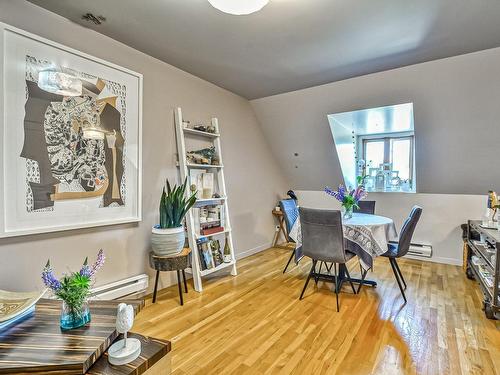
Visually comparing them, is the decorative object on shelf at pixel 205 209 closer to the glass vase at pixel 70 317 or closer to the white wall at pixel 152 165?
the white wall at pixel 152 165

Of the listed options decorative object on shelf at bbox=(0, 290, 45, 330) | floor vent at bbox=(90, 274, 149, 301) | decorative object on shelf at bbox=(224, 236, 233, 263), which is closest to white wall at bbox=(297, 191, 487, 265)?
decorative object on shelf at bbox=(224, 236, 233, 263)

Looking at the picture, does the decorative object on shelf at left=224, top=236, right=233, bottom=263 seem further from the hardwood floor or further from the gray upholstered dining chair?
the gray upholstered dining chair

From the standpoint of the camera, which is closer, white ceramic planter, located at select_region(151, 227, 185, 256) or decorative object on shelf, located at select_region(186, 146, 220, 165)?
white ceramic planter, located at select_region(151, 227, 185, 256)

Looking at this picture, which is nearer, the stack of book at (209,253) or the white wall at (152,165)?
the white wall at (152,165)

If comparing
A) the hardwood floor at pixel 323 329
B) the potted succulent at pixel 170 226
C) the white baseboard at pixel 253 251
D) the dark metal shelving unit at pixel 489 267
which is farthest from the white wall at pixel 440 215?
the potted succulent at pixel 170 226

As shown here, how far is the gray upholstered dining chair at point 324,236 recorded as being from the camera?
2.58 metres

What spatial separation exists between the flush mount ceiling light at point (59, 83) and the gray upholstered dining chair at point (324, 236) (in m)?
2.27

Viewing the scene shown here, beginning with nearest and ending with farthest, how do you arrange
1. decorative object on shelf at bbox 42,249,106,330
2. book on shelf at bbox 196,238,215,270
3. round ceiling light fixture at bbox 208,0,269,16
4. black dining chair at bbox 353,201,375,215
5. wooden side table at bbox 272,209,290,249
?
decorative object on shelf at bbox 42,249,106,330
round ceiling light fixture at bbox 208,0,269,16
book on shelf at bbox 196,238,215,270
black dining chair at bbox 353,201,375,215
wooden side table at bbox 272,209,290,249

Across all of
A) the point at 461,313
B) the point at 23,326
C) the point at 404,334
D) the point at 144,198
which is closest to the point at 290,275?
the point at 404,334

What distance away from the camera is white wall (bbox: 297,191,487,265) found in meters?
3.84

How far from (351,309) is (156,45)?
10.2 feet

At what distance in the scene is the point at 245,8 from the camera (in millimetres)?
1573

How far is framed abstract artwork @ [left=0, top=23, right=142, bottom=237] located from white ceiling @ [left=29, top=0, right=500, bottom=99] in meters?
0.40

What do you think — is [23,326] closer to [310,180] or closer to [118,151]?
[118,151]
